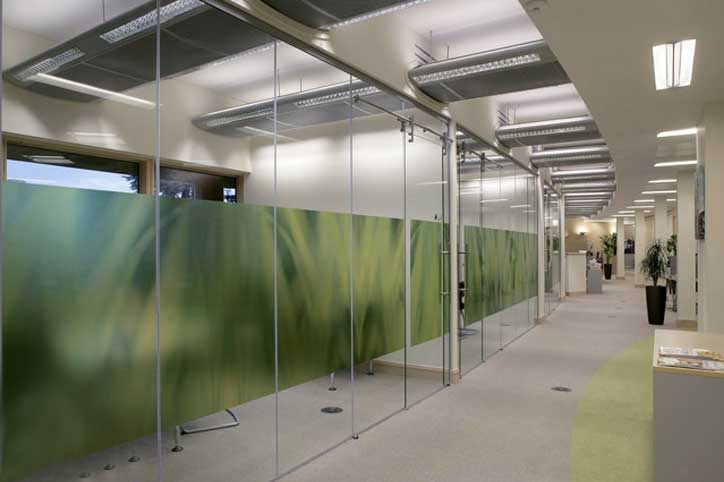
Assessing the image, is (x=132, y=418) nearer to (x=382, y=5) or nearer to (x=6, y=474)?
(x=6, y=474)

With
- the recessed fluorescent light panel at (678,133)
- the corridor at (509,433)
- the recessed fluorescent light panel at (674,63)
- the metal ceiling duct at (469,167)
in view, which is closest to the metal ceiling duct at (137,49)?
the corridor at (509,433)

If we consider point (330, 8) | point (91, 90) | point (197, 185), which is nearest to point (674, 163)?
point (330, 8)

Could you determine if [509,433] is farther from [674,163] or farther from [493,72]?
[674,163]

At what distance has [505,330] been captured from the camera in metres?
9.03

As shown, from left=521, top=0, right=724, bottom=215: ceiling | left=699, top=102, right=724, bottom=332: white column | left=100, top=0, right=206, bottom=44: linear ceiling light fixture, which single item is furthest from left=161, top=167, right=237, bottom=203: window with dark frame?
left=699, top=102, right=724, bottom=332: white column

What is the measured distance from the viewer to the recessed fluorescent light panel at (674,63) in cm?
413

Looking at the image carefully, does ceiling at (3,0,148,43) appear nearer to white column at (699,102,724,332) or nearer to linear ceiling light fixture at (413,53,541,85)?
linear ceiling light fixture at (413,53,541,85)

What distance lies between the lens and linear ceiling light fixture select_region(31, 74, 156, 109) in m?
2.23

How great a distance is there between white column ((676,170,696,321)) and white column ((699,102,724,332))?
5386 millimetres

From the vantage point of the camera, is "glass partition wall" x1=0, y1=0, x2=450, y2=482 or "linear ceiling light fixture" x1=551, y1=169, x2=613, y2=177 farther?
"linear ceiling light fixture" x1=551, y1=169, x2=613, y2=177

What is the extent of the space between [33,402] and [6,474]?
0.29m

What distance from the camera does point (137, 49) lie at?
2.68 meters

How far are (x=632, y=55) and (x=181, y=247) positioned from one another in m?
3.89

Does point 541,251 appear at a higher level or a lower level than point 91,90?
lower
